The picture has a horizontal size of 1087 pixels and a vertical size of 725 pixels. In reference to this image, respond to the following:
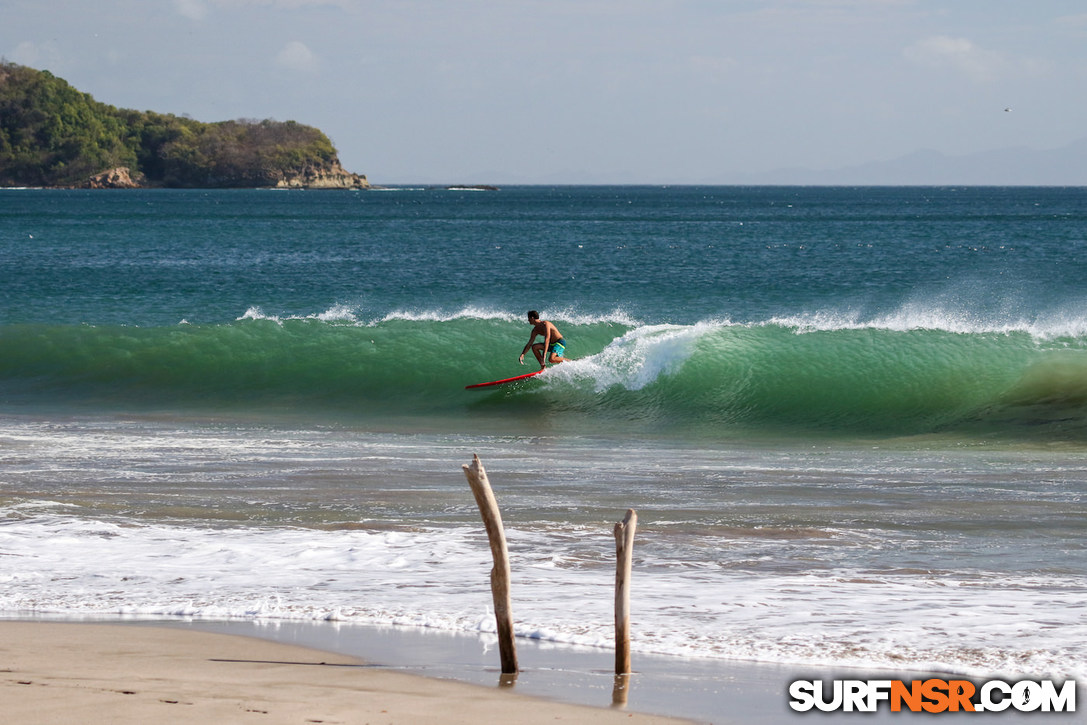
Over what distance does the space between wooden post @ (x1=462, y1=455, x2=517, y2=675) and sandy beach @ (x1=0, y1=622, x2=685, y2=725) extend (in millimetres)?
285

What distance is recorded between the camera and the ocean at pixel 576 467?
834 cm

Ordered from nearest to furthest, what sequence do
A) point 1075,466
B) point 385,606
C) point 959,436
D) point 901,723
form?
point 901,723, point 385,606, point 1075,466, point 959,436

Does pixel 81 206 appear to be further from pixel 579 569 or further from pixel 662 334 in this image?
pixel 579 569

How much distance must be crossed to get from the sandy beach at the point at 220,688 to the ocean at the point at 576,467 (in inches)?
33.4

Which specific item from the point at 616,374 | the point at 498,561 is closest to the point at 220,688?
the point at 498,561

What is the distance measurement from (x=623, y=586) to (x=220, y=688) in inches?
91.6

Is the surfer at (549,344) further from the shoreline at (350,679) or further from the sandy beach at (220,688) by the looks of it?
the sandy beach at (220,688)

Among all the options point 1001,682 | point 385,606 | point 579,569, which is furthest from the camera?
point 579,569

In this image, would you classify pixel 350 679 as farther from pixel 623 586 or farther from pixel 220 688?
pixel 623 586

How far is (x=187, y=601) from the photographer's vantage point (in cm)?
853

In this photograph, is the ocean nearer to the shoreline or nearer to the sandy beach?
the shoreline

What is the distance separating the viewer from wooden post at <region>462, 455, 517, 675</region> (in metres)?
6.17

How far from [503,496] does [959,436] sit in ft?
28.8

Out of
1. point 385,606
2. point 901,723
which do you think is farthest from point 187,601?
point 901,723
